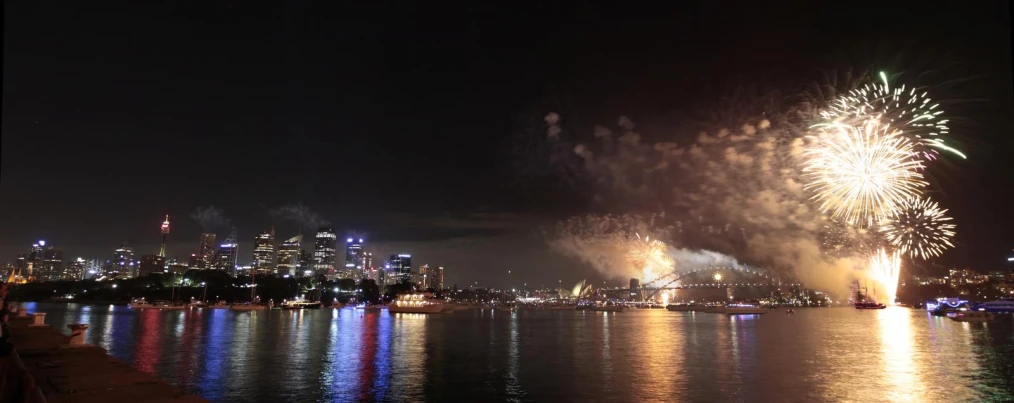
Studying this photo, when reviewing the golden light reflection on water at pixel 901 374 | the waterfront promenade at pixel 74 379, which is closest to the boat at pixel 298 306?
the waterfront promenade at pixel 74 379

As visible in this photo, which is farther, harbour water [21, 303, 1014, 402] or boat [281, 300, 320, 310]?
boat [281, 300, 320, 310]

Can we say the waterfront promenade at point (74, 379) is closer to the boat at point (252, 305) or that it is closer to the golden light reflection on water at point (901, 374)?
the golden light reflection on water at point (901, 374)

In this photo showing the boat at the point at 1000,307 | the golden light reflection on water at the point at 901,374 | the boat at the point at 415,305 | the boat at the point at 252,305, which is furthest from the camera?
the boat at the point at 415,305

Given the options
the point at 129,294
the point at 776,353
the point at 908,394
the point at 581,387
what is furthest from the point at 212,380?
the point at 129,294

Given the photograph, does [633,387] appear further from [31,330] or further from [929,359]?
[31,330]

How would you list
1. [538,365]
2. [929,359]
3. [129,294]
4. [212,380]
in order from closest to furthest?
[212,380] < [538,365] < [929,359] < [129,294]

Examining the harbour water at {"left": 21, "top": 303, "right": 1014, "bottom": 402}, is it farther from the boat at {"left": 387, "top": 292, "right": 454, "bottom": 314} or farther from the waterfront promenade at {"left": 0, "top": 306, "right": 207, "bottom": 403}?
the boat at {"left": 387, "top": 292, "right": 454, "bottom": 314}

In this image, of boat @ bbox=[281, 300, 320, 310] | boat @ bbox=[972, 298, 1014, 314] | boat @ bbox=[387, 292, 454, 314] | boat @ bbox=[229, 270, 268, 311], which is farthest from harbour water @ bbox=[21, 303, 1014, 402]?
boat @ bbox=[972, 298, 1014, 314]

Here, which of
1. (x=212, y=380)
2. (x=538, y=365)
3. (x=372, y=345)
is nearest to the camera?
(x=212, y=380)

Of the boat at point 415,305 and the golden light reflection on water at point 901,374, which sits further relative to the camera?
the boat at point 415,305
